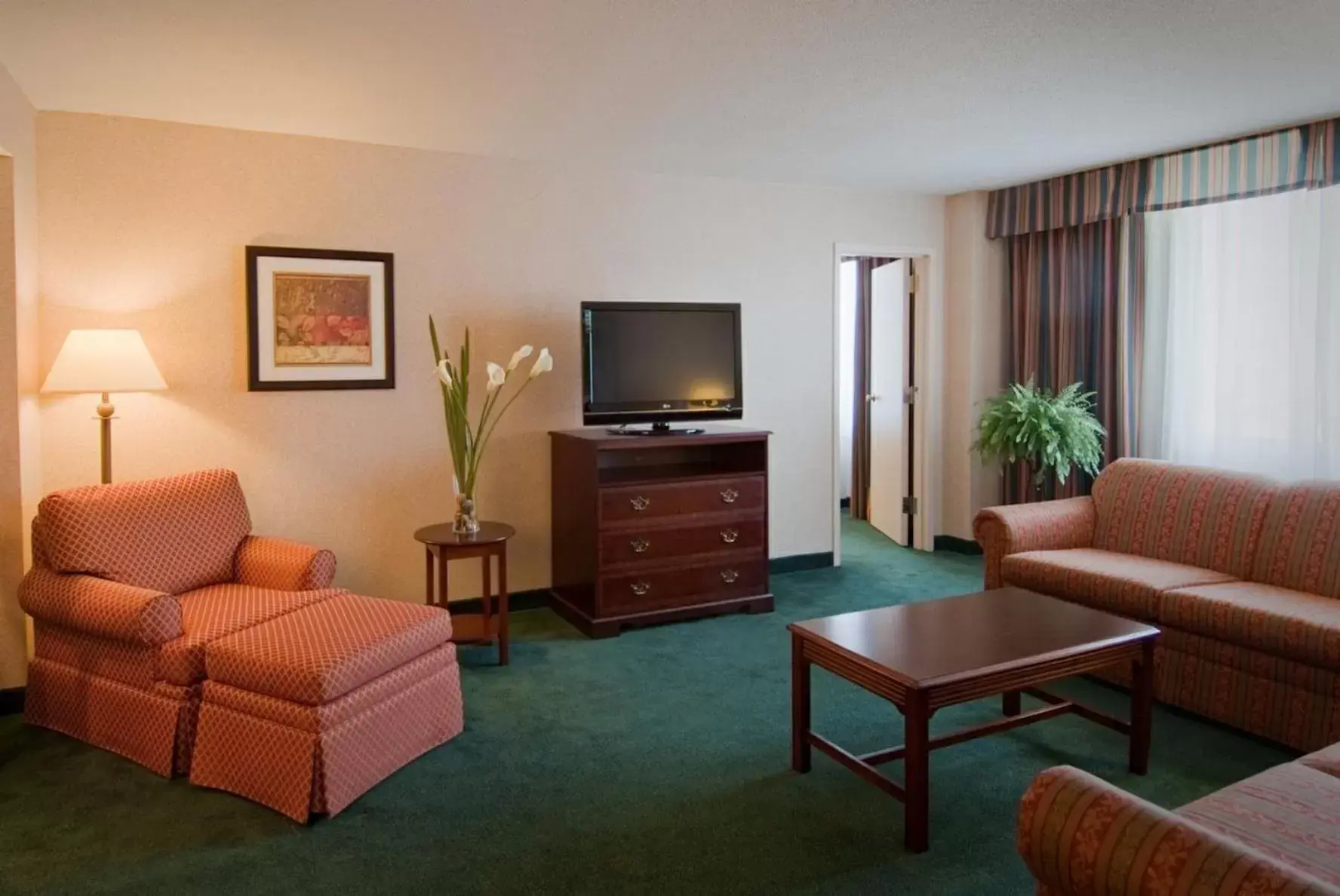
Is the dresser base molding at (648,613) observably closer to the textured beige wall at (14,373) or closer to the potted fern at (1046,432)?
the potted fern at (1046,432)

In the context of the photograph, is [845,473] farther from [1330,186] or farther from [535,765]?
[535,765]

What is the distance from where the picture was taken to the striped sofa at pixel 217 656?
263 centimetres

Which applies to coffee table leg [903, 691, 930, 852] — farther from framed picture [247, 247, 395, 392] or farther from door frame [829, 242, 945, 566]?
door frame [829, 242, 945, 566]

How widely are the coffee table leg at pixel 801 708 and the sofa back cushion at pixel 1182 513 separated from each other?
1.91 m

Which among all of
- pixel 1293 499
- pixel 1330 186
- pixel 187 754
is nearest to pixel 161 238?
pixel 187 754

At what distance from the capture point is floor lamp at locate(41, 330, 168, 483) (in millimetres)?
3344

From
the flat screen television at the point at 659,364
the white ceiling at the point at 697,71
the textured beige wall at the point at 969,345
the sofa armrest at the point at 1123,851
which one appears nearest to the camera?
the sofa armrest at the point at 1123,851

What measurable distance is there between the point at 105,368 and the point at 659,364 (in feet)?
7.95

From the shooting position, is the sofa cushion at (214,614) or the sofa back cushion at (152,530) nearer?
the sofa cushion at (214,614)

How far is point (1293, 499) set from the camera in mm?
3496

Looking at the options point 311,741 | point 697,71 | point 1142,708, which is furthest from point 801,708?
point 697,71

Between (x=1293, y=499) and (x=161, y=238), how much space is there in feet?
15.3

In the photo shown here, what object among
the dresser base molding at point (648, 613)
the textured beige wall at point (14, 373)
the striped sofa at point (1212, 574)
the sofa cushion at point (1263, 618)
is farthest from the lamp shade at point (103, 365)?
the sofa cushion at point (1263, 618)

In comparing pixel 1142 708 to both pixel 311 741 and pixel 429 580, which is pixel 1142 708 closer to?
pixel 311 741
